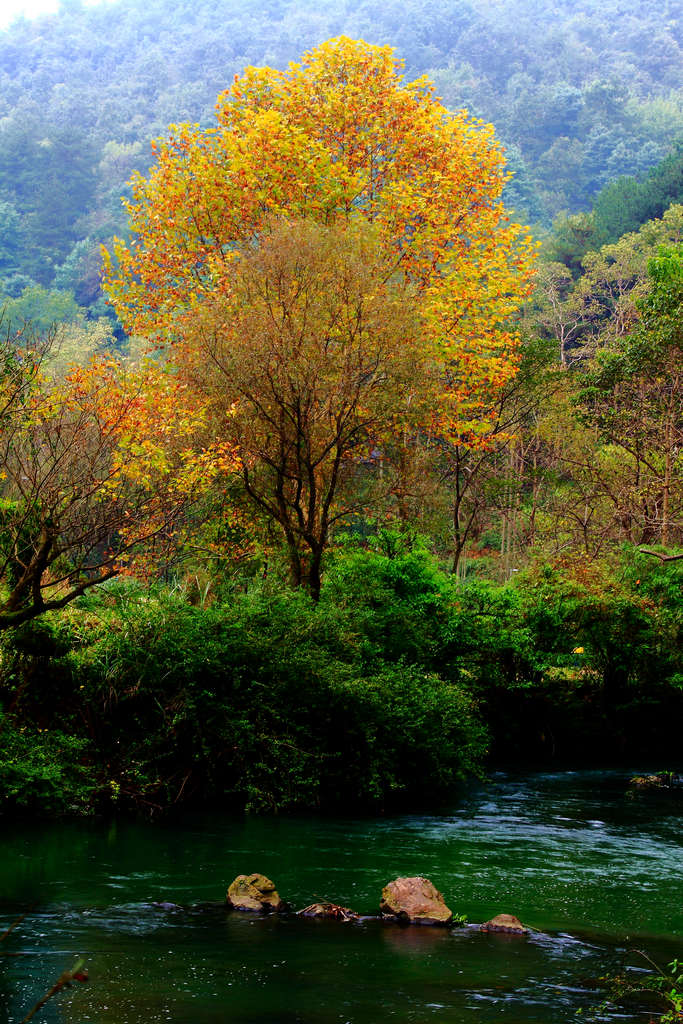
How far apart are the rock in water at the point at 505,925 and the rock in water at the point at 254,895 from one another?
2.24 meters

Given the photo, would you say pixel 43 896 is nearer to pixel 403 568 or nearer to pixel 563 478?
pixel 403 568

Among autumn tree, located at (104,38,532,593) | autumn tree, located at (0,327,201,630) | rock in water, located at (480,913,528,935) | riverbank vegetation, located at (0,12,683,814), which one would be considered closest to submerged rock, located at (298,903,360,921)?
rock in water, located at (480,913,528,935)

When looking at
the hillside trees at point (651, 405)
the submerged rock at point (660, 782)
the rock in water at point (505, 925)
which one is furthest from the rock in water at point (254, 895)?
the hillside trees at point (651, 405)

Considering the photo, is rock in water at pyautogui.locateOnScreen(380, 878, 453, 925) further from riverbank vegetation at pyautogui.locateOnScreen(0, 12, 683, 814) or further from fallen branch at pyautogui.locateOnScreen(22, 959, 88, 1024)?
riverbank vegetation at pyautogui.locateOnScreen(0, 12, 683, 814)

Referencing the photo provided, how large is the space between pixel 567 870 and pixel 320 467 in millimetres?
10323

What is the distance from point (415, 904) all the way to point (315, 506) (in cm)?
1182

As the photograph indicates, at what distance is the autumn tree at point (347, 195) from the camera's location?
26.3 meters

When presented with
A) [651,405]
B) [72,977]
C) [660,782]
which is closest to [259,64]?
[651,405]

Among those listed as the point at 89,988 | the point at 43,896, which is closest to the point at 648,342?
the point at 43,896

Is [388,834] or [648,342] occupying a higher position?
[648,342]

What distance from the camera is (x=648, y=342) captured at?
2997cm

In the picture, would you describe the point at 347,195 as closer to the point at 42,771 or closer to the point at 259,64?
the point at 42,771

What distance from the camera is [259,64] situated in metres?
163

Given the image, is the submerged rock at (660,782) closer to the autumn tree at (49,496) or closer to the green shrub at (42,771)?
the autumn tree at (49,496)
